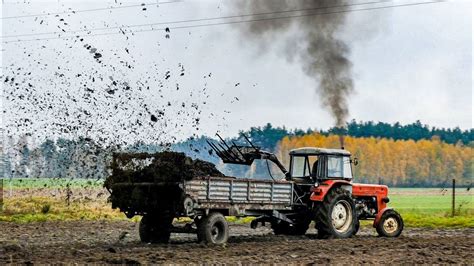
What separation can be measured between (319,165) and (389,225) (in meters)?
3.02

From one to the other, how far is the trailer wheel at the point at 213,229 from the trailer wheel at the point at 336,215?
3748 millimetres

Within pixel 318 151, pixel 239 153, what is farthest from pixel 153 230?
pixel 318 151

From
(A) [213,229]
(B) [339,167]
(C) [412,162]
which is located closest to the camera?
(A) [213,229]

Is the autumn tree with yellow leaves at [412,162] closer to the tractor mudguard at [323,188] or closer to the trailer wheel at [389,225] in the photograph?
the trailer wheel at [389,225]

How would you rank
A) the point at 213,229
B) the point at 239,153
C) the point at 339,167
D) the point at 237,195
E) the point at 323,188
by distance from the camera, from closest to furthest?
the point at 213,229 < the point at 237,195 < the point at 239,153 < the point at 323,188 < the point at 339,167

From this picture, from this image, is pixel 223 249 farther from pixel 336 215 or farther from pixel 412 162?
pixel 412 162

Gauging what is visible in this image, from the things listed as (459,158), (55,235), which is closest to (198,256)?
(55,235)

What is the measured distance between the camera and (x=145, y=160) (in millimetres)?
21734

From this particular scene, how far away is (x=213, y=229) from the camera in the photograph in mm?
21141

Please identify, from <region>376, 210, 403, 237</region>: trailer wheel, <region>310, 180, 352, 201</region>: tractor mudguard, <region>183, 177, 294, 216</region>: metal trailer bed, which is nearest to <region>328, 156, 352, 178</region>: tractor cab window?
<region>310, 180, 352, 201</region>: tractor mudguard

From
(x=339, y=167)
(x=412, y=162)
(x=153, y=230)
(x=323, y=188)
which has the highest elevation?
(x=412, y=162)

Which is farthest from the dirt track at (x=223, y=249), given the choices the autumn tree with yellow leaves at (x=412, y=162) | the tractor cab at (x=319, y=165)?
the autumn tree with yellow leaves at (x=412, y=162)

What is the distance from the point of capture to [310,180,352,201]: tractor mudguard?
79.0 ft

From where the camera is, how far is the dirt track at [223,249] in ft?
56.1
